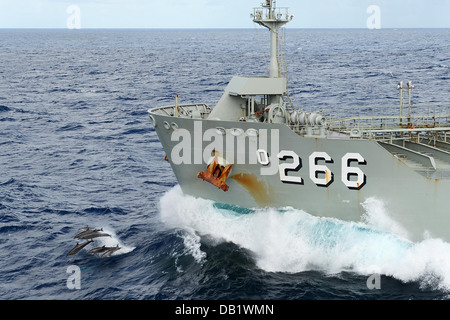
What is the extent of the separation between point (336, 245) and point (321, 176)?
325cm

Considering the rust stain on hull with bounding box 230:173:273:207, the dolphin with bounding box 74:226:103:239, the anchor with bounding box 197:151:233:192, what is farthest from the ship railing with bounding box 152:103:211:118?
the dolphin with bounding box 74:226:103:239

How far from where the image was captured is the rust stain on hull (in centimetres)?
2716

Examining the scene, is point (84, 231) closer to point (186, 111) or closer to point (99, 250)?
point (99, 250)

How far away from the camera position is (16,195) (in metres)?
36.0

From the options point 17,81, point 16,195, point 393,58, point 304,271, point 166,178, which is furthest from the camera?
point 393,58

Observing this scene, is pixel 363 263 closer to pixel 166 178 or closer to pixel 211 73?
pixel 166 178

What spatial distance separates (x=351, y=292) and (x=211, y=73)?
3473 inches

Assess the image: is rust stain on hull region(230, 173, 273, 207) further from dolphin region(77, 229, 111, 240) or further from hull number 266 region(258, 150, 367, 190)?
dolphin region(77, 229, 111, 240)

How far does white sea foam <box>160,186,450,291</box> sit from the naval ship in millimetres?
439

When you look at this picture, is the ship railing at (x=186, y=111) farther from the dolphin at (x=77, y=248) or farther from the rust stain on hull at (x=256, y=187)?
the dolphin at (x=77, y=248)

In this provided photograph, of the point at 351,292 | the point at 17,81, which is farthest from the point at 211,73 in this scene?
the point at 351,292

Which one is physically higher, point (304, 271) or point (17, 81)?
point (17, 81)

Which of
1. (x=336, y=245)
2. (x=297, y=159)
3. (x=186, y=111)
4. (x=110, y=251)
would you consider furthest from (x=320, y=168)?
(x=110, y=251)

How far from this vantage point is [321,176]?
25656 millimetres
